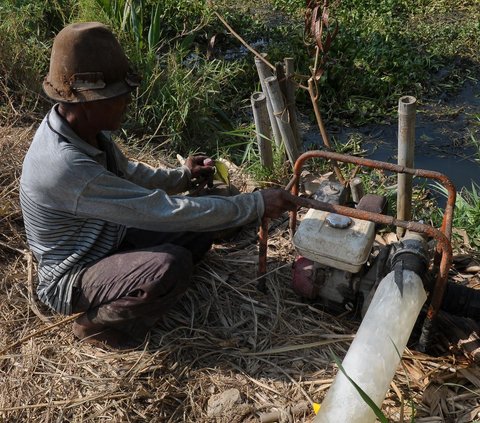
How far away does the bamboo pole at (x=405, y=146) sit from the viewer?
3047 mm

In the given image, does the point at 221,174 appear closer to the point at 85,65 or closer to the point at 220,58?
the point at 85,65

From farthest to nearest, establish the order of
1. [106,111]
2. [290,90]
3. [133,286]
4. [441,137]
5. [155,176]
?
[441,137], [290,90], [155,176], [133,286], [106,111]

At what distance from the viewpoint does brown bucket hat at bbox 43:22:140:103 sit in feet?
8.21

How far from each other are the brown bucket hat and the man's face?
4 centimetres

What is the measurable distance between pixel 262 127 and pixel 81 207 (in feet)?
5.40

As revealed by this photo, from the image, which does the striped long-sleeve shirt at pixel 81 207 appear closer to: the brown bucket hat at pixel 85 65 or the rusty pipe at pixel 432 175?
the brown bucket hat at pixel 85 65

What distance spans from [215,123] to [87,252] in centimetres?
268

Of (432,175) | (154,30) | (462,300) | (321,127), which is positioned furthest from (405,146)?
(154,30)

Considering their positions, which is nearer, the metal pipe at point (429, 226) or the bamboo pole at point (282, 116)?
the metal pipe at point (429, 226)

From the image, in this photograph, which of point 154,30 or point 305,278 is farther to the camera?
point 154,30

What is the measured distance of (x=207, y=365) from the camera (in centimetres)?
293

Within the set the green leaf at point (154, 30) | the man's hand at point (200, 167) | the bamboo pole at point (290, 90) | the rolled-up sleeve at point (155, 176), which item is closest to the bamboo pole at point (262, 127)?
the bamboo pole at point (290, 90)

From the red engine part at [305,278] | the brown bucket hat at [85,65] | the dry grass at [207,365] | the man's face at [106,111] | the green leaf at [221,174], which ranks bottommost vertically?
the dry grass at [207,365]

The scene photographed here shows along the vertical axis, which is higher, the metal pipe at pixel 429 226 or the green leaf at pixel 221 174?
the metal pipe at pixel 429 226
